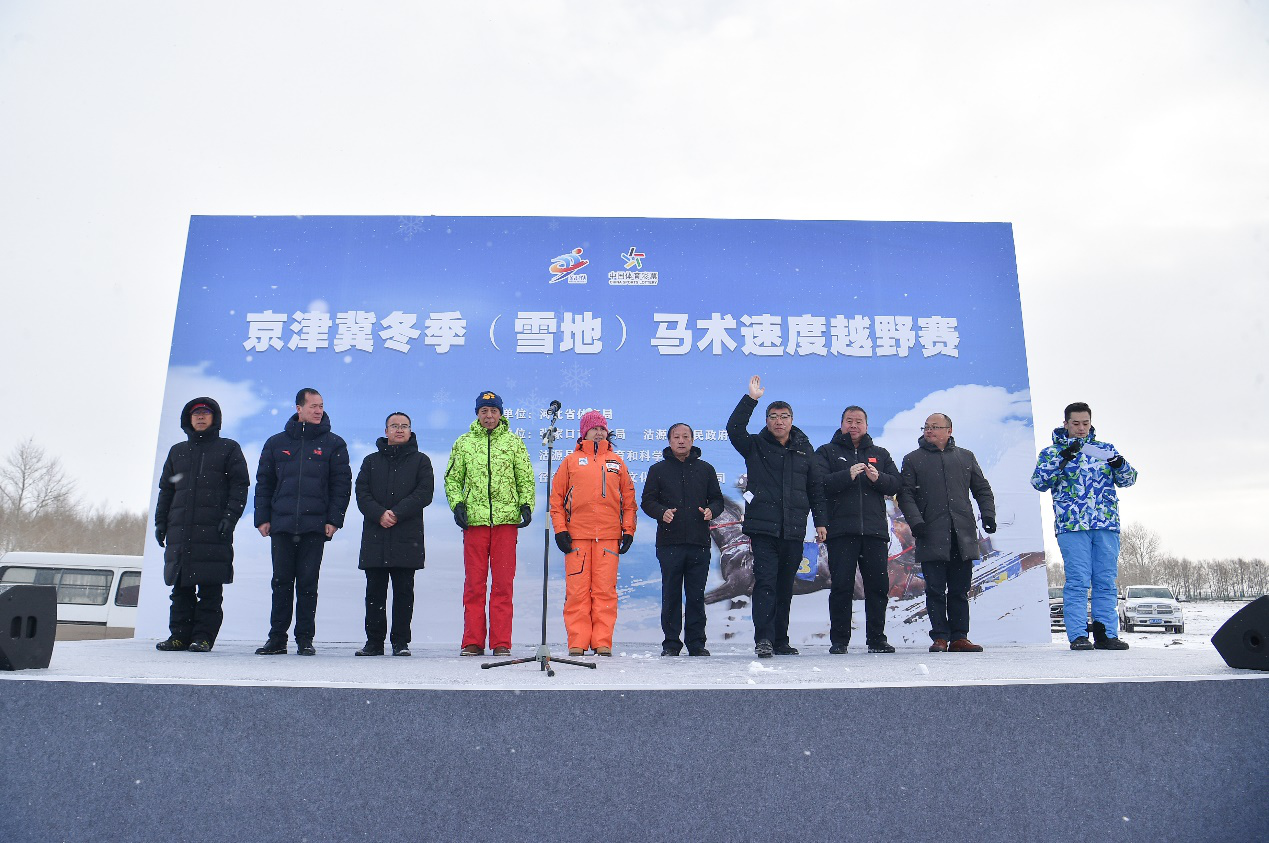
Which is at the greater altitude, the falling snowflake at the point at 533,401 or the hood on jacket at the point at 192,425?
the falling snowflake at the point at 533,401

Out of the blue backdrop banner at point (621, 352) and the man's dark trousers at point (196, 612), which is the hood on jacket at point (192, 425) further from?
the blue backdrop banner at point (621, 352)

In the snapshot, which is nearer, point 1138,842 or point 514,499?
point 1138,842

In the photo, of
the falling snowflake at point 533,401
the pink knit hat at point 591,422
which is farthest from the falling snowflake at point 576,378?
the pink knit hat at point 591,422

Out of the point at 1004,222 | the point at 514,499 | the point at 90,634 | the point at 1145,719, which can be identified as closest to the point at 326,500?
the point at 514,499

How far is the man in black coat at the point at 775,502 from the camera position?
178 inches

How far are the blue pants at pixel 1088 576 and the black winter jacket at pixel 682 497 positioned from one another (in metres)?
1.94

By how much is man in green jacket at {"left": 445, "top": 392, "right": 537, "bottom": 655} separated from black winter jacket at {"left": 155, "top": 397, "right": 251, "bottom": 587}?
1.19 meters

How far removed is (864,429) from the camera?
196 inches

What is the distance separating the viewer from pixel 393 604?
15.5 ft

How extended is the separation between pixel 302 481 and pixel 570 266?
2598 millimetres

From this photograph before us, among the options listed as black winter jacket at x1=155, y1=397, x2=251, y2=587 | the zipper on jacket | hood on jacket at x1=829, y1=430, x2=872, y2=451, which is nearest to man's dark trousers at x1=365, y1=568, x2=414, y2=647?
the zipper on jacket

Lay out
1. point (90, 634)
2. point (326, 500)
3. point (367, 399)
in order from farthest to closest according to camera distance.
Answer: point (90, 634), point (367, 399), point (326, 500)

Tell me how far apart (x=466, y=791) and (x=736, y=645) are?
367 centimetres

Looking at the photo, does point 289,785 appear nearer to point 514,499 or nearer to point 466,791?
point 466,791
